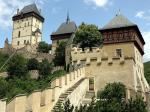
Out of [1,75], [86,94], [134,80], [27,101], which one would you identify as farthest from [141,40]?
[27,101]

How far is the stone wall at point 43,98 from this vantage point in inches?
594

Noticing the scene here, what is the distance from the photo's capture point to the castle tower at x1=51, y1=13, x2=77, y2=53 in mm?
71062

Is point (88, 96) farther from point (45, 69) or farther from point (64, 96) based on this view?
point (45, 69)

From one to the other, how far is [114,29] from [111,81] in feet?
41.8

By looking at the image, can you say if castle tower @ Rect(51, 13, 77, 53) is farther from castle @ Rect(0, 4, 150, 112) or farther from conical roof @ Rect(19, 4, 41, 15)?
conical roof @ Rect(19, 4, 41, 15)

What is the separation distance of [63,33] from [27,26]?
3295cm

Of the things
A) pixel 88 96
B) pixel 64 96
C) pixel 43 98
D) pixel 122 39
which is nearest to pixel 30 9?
pixel 122 39

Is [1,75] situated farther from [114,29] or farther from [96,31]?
[114,29]

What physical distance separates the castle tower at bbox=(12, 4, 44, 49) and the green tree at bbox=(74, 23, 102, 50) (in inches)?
2060

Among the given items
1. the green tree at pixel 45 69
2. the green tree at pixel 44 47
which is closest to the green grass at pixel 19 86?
the green tree at pixel 45 69

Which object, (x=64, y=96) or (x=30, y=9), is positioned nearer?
(x=64, y=96)

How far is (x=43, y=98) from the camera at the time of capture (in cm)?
1911

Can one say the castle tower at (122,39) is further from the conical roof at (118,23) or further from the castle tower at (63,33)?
the castle tower at (63,33)

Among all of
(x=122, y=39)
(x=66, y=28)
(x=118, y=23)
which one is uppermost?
(x=66, y=28)
